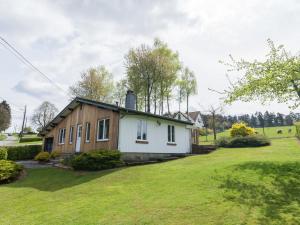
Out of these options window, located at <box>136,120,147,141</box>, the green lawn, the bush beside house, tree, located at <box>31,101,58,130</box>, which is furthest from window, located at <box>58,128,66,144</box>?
tree, located at <box>31,101,58,130</box>

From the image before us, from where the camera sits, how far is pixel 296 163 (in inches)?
410

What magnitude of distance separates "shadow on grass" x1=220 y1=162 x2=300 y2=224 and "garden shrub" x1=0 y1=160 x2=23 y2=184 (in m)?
11.3

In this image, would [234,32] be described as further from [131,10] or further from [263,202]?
[263,202]

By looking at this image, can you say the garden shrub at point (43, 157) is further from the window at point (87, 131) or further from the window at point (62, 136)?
the window at point (87, 131)

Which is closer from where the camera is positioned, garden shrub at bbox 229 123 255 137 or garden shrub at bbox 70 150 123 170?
garden shrub at bbox 70 150 123 170

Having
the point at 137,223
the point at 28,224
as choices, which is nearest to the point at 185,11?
the point at 137,223

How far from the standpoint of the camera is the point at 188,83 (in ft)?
124

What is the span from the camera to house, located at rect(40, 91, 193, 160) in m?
15.4

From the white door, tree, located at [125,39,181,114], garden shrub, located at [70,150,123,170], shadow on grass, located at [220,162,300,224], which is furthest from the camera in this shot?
tree, located at [125,39,181,114]

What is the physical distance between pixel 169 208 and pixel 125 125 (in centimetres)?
983

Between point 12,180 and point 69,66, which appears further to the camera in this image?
point 69,66

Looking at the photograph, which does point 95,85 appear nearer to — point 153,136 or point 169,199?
point 153,136

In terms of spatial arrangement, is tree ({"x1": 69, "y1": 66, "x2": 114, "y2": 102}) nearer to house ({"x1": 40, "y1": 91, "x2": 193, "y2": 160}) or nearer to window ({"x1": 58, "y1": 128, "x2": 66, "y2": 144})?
window ({"x1": 58, "y1": 128, "x2": 66, "y2": 144})

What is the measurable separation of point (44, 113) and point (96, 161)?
5437 centimetres
